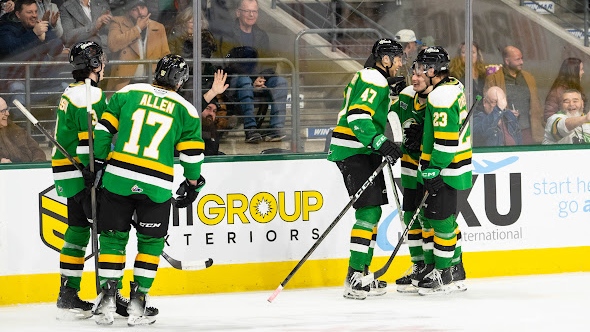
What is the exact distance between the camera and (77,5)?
649 centimetres

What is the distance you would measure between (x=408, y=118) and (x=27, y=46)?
2.10 metres

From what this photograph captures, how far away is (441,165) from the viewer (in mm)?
6172

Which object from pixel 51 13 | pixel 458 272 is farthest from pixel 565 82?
pixel 51 13

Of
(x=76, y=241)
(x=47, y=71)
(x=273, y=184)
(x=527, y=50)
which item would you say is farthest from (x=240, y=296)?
(x=527, y=50)

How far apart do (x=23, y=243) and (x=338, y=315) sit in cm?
172

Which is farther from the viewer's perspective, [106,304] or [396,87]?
[396,87]

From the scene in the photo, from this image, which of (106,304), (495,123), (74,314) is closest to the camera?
(106,304)

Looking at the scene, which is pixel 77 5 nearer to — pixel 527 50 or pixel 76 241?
pixel 76 241

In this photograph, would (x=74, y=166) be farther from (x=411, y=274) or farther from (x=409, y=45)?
(x=409, y=45)

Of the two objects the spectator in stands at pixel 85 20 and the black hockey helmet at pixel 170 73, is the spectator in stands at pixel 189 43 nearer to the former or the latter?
the spectator in stands at pixel 85 20

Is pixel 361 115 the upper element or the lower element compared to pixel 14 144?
upper

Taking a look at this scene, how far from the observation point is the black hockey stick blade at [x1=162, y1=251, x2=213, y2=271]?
19.8ft

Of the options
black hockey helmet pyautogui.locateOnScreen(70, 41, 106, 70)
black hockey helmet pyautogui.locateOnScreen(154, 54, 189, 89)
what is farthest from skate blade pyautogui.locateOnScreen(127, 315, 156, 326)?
black hockey helmet pyautogui.locateOnScreen(70, 41, 106, 70)

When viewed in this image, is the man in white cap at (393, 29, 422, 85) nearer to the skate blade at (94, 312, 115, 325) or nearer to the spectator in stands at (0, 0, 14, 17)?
the spectator in stands at (0, 0, 14, 17)
